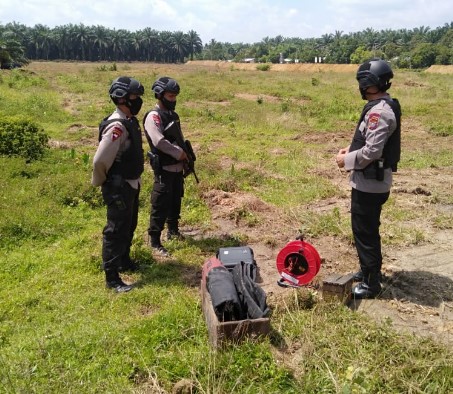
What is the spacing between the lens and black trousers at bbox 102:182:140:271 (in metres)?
4.45

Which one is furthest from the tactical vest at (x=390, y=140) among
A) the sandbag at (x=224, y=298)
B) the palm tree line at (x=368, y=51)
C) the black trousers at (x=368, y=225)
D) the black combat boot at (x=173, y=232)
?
the palm tree line at (x=368, y=51)

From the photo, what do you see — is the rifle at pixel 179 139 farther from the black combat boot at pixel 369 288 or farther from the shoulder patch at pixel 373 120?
the black combat boot at pixel 369 288

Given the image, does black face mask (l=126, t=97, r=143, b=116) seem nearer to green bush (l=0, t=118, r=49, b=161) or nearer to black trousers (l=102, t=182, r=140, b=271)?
black trousers (l=102, t=182, r=140, b=271)

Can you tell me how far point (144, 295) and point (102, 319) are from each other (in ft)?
1.70

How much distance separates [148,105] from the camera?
17.5m

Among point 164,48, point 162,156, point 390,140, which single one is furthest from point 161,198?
point 164,48

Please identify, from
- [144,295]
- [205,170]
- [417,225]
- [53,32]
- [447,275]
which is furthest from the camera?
[53,32]

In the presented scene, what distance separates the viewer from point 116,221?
450 cm

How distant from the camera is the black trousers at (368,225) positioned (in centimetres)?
403

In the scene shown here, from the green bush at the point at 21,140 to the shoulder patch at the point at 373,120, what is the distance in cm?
744

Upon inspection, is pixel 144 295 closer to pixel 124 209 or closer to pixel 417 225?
pixel 124 209

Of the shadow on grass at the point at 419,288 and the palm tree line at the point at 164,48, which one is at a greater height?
the palm tree line at the point at 164,48

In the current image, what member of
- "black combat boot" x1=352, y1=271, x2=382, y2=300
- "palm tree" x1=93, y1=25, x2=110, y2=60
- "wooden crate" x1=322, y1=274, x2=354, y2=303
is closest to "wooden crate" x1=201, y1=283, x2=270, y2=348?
"wooden crate" x1=322, y1=274, x2=354, y2=303

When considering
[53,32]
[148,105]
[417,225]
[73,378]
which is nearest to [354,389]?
[73,378]
